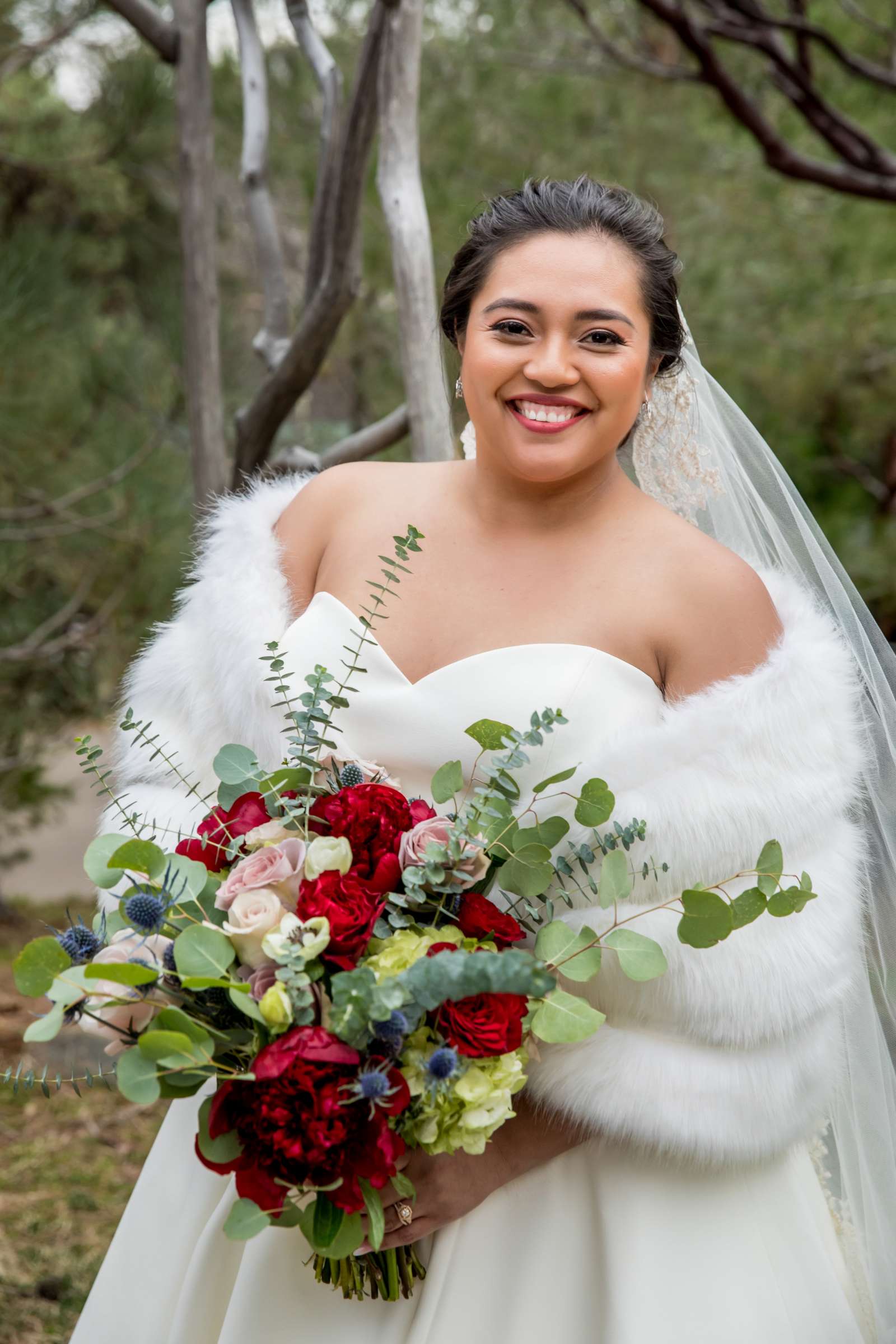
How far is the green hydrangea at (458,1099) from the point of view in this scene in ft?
4.54

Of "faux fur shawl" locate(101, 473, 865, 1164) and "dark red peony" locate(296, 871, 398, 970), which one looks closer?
"dark red peony" locate(296, 871, 398, 970)

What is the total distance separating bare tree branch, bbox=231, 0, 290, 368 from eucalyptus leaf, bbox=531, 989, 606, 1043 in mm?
2198

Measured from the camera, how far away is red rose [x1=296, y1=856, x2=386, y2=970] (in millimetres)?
1371

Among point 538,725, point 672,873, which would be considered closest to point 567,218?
point 538,725

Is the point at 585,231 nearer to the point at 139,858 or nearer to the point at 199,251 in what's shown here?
the point at 139,858

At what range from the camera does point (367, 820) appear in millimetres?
1462

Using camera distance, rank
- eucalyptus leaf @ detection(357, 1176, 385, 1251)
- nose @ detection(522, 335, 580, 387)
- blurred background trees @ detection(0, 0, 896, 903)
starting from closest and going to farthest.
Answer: eucalyptus leaf @ detection(357, 1176, 385, 1251), nose @ detection(522, 335, 580, 387), blurred background trees @ detection(0, 0, 896, 903)

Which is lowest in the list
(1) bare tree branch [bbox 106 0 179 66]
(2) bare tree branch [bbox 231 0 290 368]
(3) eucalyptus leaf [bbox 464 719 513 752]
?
(3) eucalyptus leaf [bbox 464 719 513 752]

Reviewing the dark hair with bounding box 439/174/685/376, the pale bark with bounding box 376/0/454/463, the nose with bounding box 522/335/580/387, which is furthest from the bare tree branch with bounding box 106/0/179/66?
the nose with bounding box 522/335/580/387

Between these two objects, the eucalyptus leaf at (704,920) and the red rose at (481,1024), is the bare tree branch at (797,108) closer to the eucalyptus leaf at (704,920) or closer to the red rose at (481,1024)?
the eucalyptus leaf at (704,920)

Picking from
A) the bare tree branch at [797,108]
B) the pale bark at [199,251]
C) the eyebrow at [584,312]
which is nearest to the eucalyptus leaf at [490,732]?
the eyebrow at [584,312]

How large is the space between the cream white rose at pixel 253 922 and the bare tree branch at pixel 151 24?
2.49 m

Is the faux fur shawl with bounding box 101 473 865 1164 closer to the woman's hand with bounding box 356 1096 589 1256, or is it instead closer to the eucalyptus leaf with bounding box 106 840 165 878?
the woman's hand with bounding box 356 1096 589 1256

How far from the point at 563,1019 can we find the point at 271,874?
37cm
